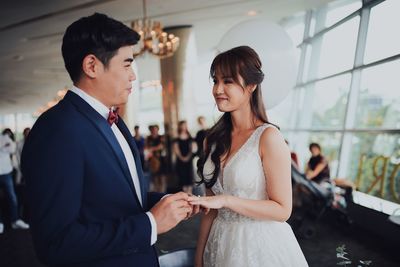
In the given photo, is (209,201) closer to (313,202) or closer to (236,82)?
(236,82)

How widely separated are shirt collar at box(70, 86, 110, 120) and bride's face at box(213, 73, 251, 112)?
23.3 inches

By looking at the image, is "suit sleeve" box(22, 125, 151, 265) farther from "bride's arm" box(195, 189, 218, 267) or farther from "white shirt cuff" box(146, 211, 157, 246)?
"bride's arm" box(195, 189, 218, 267)

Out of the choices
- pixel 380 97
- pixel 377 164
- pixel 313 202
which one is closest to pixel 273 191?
pixel 313 202

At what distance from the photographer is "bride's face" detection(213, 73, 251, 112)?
156 cm

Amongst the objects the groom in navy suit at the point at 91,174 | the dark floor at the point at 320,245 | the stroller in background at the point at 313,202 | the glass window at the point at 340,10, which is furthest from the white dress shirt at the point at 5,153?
the glass window at the point at 340,10

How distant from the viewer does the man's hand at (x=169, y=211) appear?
3.42ft

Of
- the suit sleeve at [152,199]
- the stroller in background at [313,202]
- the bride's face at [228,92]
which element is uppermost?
the bride's face at [228,92]

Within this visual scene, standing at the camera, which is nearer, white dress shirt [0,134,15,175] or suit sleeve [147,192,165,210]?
suit sleeve [147,192,165,210]

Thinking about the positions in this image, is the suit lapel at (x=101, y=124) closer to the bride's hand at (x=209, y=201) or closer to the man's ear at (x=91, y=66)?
the man's ear at (x=91, y=66)

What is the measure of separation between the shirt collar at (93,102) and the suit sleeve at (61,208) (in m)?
0.20

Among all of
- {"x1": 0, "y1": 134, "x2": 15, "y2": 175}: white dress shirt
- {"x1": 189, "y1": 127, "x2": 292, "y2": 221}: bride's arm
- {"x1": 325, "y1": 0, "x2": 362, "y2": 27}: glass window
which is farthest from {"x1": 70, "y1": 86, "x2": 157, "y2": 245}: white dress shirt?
{"x1": 325, "y1": 0, "x2": 362, "y2": 27}: glass window

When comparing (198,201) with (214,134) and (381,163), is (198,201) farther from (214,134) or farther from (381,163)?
(381,163)

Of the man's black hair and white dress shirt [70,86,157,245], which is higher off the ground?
the man's black hair

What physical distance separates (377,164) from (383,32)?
6.56 feet
